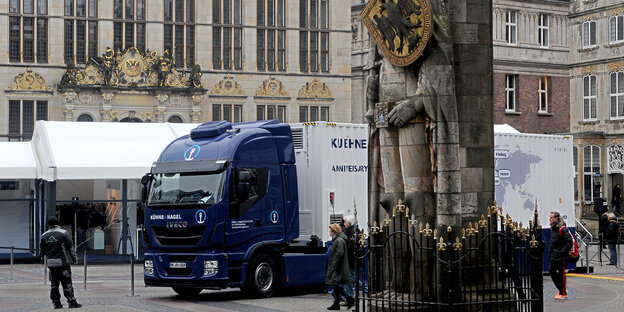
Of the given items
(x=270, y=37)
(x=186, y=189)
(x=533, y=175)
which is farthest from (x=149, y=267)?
(x=270, y=37)

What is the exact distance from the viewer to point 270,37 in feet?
176

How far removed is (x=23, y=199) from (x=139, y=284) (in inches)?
381

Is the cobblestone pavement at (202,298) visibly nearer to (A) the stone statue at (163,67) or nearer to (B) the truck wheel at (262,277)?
(B) the truck wheel at (262,277)

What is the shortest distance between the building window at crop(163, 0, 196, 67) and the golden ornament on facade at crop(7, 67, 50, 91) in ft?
19.1

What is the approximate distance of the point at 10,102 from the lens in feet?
160

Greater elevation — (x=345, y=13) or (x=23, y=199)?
(x=345, y=13)

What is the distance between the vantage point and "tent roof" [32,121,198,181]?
109ft

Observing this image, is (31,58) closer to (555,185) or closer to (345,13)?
(345,13)

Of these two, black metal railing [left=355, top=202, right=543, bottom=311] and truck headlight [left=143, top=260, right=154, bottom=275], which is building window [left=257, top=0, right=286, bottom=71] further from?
black metal railing [left=355, top=202, right=543, bottom=311]

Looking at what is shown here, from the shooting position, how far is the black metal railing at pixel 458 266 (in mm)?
14734

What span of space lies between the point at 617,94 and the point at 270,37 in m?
16.3

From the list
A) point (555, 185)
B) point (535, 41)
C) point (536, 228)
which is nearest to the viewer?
point (536, 228)

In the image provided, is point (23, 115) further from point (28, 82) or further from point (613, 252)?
point (613, 252)

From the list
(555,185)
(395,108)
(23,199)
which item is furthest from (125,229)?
(395,108)
